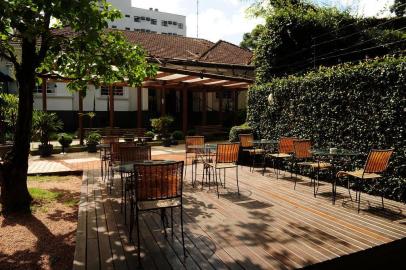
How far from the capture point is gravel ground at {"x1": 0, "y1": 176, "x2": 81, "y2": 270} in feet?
12.4

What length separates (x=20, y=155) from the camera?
18.3 ft

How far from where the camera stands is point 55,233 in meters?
4.68

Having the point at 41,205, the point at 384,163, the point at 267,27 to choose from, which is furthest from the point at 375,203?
the point at 267,27

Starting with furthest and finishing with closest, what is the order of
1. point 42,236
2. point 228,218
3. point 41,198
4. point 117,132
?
point 117,132
point 41,198
point 228,218
point 42,236

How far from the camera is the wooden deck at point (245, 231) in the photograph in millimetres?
3496


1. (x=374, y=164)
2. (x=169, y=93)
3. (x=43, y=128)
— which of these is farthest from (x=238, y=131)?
(x=169, y=93)

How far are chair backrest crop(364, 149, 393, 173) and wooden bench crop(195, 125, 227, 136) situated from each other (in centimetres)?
1268

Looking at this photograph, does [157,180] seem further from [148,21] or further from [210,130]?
[148,21]

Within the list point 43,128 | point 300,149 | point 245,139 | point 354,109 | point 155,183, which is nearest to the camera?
point 155,183

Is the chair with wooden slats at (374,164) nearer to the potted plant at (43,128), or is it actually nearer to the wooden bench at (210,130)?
the potted plant at (43,128)

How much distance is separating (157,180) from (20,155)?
3.23 metres

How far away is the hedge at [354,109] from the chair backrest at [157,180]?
4157 mm

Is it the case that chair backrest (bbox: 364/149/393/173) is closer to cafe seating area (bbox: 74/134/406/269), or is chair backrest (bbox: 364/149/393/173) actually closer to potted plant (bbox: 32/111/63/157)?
cafe seating area (bbox: 74/134/406/269)

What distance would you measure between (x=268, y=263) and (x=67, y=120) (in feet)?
62.0
